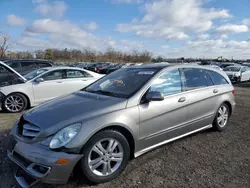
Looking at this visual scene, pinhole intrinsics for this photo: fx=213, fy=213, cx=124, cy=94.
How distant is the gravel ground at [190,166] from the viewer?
9.18 feet

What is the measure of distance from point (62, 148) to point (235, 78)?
1726 cm

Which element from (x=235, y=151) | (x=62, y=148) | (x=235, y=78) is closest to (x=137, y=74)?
(x=62, y=148)

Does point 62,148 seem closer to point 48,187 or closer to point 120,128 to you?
point 48,187

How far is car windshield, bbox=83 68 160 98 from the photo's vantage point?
342cm

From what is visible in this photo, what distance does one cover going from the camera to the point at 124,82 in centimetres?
377

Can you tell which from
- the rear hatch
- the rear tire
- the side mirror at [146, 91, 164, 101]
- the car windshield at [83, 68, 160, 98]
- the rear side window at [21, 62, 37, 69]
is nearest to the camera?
the side mirror at [146, 91, 164, 101]

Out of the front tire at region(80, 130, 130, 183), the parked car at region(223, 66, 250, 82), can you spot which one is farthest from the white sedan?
the parked car at region(223, 66, 250, 82)

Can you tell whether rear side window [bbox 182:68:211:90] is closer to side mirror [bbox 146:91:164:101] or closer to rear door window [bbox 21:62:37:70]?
side mirror [bbox 146:91:164:101]

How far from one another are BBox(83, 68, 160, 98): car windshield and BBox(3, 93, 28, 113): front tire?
11.8 ft

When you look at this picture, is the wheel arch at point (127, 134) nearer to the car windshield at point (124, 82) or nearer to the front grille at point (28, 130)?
the car windshield at point (124, 82)

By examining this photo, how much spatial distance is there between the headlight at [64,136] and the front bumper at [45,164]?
9 cm

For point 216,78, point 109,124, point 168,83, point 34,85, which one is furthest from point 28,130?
point 34,85

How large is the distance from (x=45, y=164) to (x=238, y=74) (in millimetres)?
17698

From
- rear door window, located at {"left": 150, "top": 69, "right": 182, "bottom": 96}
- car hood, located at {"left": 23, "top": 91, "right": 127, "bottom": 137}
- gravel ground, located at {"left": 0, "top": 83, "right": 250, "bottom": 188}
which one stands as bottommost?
gravel ground, located at {"left": 0, "top": 83, "right": 250, "bottom": 188}
